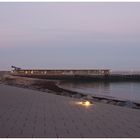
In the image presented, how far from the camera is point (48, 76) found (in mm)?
82000

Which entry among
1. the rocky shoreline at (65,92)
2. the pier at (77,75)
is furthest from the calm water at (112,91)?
the pier at (77,75)

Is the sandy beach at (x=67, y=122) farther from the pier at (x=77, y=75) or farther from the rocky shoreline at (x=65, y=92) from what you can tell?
the pier at (x=77, y=75)

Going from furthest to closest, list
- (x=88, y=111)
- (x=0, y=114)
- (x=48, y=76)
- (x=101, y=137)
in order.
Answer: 1. (x=48, y=76)
2. (x=88, y=111)
3. (x=0, y=114)
4. (x=101, y=137)

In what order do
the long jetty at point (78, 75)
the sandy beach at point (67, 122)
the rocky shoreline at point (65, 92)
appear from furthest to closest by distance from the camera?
1. the long jetty at point (78, 75)
2. the rocky shoreline at point (65, 92)
3. the sandy beach at point (67, 122)

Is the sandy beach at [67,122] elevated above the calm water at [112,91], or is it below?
above

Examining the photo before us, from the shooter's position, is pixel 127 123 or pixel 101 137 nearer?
pixel 101 137

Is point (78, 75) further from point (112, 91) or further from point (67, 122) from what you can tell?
point (67, 122)

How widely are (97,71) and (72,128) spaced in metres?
82.2

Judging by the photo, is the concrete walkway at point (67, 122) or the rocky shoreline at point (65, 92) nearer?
the concrete walkway at point (67, 122)

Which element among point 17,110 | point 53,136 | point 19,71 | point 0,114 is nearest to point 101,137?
point 53,136


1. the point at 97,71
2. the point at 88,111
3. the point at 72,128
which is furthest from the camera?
the point at 97,71

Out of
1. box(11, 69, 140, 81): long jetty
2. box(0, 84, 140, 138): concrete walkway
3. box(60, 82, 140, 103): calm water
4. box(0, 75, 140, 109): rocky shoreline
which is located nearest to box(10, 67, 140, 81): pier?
box(11, 69, 140, 81): long jetty

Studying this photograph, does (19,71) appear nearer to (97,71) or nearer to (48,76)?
Answer: (48,76)

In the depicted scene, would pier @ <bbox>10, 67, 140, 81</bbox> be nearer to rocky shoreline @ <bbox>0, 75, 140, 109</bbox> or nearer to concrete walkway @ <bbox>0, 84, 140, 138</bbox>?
rocky shoreline @ <bbox>0, 75, 140, 109</bbox>
